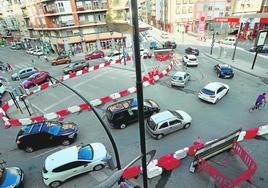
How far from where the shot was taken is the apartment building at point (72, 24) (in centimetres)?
3272

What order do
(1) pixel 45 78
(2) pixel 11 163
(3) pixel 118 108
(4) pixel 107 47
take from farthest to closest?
1. (4) pixel 107 47
2. (1) pixel 45 78
3. (3) pixel 118 108
4. (2) pixel 11 163

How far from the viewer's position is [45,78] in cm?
2139

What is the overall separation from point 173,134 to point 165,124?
46.4 inches

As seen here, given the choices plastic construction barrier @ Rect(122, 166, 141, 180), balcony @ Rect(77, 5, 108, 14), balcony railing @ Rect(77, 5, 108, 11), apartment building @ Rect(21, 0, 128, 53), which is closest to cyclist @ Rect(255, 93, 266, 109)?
plastic construction barrier @ Rect(122, 166, 141, 180)

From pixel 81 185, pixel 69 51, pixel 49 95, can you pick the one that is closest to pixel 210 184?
pixel 81 185

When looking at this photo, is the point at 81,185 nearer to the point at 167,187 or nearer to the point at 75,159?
the point at 75,159

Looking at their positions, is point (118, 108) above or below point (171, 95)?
above

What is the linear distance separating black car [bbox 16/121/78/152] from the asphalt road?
537 mm

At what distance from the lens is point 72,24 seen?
111 ft

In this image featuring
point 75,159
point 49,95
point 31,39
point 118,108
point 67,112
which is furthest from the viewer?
point 31,39

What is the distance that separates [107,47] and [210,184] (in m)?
36.0

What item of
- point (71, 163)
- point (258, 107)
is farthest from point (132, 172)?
point (258, 107)

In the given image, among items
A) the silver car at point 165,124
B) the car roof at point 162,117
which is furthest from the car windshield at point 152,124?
the car roof at point 162,117

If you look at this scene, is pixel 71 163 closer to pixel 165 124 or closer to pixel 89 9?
Answer: pixel 165 124
